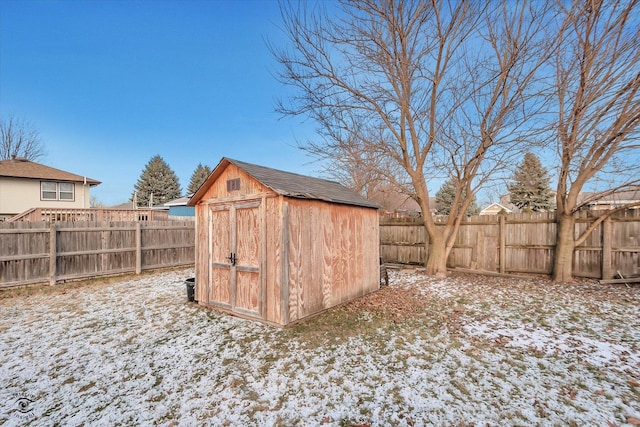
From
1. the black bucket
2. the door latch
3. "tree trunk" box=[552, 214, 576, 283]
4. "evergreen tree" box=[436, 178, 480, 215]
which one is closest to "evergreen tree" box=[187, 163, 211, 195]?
"evergreen tree" box=[436, 178, 480, 215]

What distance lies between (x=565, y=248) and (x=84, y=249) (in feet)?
48.3

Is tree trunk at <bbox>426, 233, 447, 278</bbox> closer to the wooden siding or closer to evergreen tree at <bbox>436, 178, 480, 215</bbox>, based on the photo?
the wooden siding

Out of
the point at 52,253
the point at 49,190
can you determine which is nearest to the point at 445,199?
the point at 52,253

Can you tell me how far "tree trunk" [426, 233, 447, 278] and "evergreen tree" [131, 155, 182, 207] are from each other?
42.0 metres

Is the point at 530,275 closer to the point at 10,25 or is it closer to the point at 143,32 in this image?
the point at 143,32

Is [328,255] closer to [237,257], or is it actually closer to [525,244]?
[237,257]

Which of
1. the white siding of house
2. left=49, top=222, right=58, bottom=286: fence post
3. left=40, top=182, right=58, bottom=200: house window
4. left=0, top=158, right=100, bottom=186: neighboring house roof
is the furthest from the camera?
left=40, top=182, right=58, bottom=200: house window

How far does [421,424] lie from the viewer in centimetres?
258

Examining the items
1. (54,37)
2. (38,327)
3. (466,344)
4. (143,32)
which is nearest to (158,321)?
(38,327)

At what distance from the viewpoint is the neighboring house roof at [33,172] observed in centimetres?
1619

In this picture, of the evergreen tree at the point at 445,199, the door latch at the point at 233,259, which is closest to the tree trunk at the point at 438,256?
the door latch at the point at 233,259

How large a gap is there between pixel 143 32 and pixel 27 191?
15681mm

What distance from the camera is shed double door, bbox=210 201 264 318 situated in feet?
17.3

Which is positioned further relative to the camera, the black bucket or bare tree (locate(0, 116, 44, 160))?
bare tree (locate(0, 116, 44, 160))
